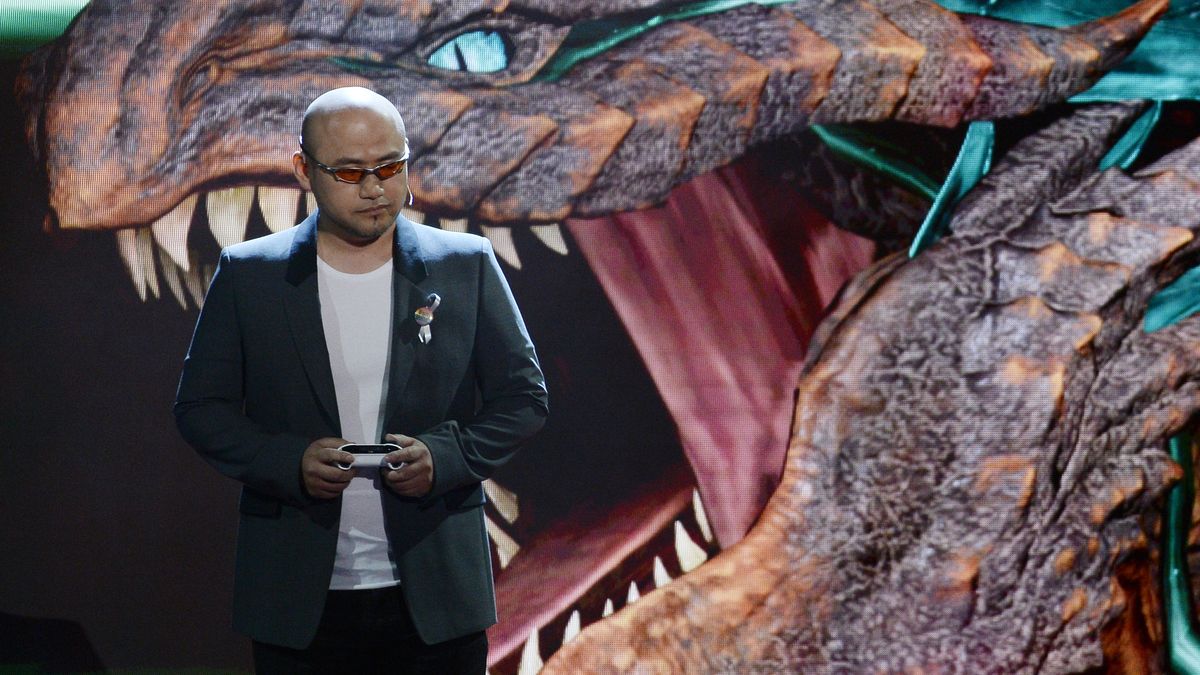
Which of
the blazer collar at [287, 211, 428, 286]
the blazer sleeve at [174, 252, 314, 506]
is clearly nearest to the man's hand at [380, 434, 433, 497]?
the blazer sleeve at [174, 252, 314, 506]

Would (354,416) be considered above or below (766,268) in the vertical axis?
above

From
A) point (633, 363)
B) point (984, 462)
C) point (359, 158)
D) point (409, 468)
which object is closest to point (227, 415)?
point (409, 468)

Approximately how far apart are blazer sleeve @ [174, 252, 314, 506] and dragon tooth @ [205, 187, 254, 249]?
67 centimetres

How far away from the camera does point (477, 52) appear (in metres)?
1.98

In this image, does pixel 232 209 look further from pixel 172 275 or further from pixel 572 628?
pixel 572 628

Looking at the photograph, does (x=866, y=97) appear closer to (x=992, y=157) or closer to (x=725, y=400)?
(x=992, y=157)

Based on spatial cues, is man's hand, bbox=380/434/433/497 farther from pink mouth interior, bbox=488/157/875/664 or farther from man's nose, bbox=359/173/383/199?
pink mouth interior, bbox=488/157/875/664

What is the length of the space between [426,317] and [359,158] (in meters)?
0.20

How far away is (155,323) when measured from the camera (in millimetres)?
1957

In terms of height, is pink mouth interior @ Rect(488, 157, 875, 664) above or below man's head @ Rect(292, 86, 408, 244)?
below

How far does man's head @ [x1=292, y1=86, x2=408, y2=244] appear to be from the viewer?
1266mm

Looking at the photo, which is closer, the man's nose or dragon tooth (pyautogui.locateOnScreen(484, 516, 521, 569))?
the man's nose

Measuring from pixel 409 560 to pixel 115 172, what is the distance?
3.59 feet

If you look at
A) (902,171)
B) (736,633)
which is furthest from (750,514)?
(902,171)
